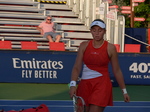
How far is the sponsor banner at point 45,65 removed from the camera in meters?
15.2

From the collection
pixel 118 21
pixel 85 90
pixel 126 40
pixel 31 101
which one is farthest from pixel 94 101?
pixel 126 40

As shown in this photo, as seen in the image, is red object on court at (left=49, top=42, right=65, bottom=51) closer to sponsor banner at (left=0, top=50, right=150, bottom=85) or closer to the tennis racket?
sponsor banner at (left=0, top=50, right=150, bottom=85)

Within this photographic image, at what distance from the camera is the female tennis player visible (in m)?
6.97

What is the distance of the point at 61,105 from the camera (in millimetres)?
11695

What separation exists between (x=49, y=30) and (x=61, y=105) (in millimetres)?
10364

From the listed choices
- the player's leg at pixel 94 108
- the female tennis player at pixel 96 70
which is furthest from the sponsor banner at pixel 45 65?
the player's leg at pixel 94 108

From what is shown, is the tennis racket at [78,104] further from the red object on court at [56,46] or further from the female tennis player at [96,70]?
the red object on court at [56,46]

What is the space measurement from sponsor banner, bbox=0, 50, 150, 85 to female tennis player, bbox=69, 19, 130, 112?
808 cm

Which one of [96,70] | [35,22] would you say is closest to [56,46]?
[35,22]

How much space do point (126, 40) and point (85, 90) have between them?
1641 cm

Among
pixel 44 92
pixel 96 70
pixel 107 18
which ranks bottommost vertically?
pixel 44 92

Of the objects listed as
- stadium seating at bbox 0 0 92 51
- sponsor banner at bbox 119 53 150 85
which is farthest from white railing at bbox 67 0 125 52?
sponsor banner at bbox 119 53 150 85

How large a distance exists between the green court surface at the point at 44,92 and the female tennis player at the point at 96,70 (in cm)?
584

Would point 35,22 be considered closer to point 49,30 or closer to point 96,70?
point 49,30
